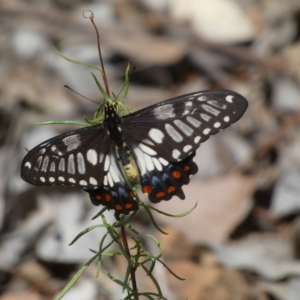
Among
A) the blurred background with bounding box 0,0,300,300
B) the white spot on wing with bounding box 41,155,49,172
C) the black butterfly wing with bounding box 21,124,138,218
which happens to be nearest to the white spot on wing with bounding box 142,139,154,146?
the black butterfly wing with bounding box 21,124,138,218

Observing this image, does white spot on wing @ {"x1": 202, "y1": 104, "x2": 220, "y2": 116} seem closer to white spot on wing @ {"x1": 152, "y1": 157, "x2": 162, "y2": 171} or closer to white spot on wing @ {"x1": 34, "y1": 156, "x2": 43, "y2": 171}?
white spot on wing @ {"x1": 152, "y1": 157, "x2": 162, "y2": 171}

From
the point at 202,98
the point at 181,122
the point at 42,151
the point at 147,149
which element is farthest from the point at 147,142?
the point at 42,151

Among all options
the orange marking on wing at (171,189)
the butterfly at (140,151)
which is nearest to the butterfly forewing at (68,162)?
the butterfly at (140,151)

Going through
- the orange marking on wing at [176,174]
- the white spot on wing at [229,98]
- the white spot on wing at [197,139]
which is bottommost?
the orange marking on wing at [176,174]

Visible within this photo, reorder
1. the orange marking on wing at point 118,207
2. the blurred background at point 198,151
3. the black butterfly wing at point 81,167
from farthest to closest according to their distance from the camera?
the blurred background at point 198,151 → the black butterfly wing at point 81,167 → the orange marking on wing at point 118,207

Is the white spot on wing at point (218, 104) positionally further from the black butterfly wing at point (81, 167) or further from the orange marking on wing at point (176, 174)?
the black butterfly wing at point (81, 167)

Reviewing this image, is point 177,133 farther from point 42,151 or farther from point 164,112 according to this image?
point 42,151

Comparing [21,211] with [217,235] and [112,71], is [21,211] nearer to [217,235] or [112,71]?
[217,235]
